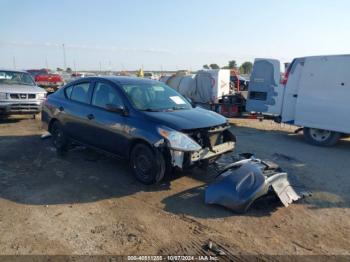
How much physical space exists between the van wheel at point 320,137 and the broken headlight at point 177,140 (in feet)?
18.3

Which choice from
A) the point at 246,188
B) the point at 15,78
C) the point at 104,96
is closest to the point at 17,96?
the point at 15,78

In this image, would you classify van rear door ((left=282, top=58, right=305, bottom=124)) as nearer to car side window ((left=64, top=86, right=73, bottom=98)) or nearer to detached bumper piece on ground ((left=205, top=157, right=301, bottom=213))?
detached bumper piece on ground ((left=205, top=157, right=301, bottom=213))

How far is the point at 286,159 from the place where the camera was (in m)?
7.38

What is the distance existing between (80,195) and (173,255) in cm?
215

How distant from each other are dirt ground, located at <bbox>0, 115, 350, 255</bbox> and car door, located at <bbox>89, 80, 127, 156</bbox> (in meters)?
0.55

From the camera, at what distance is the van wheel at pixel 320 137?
9.02 m

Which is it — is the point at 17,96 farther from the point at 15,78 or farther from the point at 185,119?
the point at 185,119

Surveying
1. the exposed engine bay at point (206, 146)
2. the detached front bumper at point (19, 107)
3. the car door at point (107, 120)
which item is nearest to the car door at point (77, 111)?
the car door at point (107, 120)

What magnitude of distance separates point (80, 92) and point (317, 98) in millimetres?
6393

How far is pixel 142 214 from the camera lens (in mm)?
4461

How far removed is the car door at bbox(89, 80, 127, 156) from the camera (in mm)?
5730

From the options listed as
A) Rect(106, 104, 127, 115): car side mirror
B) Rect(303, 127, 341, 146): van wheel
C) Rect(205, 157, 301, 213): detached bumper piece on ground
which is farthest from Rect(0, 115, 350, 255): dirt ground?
Rect(303, 127, 341, 146): van wheel

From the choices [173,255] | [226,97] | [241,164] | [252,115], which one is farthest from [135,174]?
[226,97]

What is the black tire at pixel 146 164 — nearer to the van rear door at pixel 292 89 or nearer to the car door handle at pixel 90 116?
the car door handle at pixel 90 116
